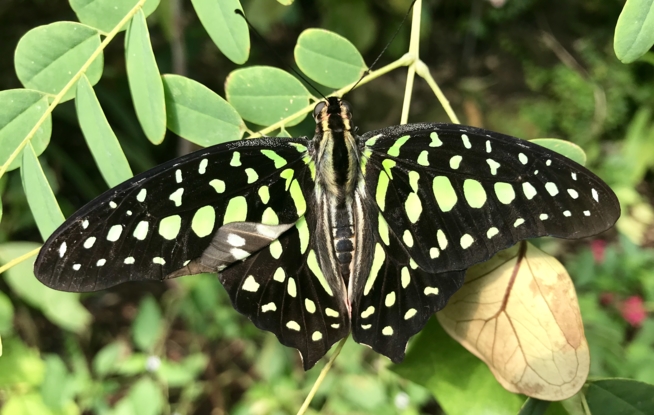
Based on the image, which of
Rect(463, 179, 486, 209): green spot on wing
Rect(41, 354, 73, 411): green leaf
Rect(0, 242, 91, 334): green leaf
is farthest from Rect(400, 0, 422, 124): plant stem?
Rect(41, 354, 73, 411): green leaf

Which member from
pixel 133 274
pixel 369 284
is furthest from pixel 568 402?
pixel 133 274

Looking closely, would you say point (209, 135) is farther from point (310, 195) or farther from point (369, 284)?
point (369, 284)

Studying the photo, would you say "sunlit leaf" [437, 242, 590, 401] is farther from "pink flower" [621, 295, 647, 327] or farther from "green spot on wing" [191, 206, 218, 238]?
"pink flower" [621, 295, 647, 327]

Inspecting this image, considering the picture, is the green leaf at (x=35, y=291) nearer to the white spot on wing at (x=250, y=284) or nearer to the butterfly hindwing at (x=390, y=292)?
the white spot on wing at (x=250, y=284)

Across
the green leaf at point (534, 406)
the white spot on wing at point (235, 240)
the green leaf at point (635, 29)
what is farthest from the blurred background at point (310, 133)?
the green leaf at point (534, 406)

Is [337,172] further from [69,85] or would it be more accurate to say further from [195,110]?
[69,85]
